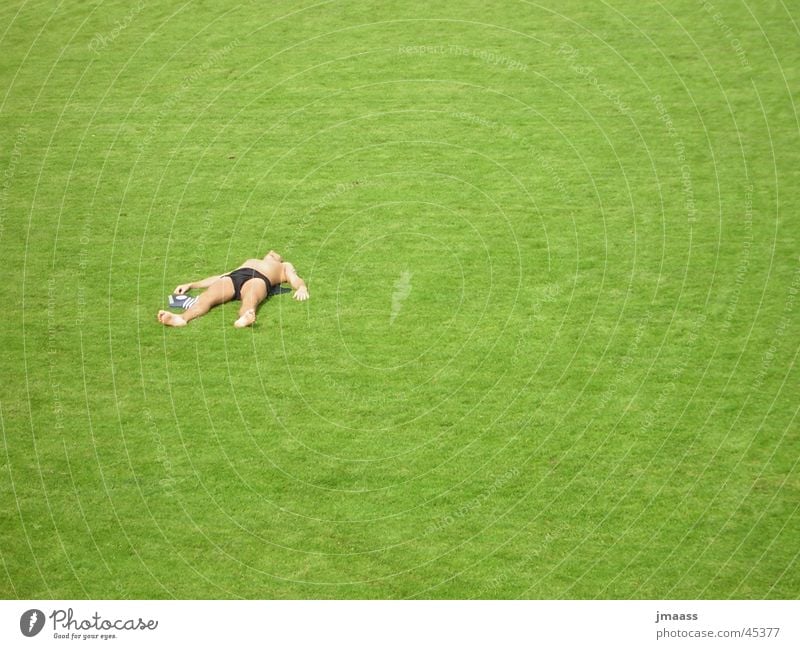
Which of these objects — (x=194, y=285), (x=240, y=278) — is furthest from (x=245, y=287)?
(x=194, y=285)

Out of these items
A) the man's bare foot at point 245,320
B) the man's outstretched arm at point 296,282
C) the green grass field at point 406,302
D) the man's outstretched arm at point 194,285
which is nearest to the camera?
the green grass field at point 406,302

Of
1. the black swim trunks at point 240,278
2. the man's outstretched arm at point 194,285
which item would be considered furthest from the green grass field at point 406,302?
the man's outstretched arm at point 194,285

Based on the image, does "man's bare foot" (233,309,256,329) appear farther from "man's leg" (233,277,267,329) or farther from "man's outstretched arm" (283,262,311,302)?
"man's outstretched arm" (283,262,311,302)

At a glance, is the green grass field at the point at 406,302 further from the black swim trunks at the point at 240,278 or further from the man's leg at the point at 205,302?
the black swim trunks at the point at 240,278

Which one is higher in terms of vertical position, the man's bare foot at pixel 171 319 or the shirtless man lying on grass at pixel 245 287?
the shirtless man lying on grass at pixel 245 287

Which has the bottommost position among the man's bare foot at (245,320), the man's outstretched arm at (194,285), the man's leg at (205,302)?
the man's bare foot at (245,320)

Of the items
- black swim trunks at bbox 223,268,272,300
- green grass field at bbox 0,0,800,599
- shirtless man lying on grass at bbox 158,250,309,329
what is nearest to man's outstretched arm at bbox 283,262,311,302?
shirtless man lying on grass at bbox 158,250,309,329
